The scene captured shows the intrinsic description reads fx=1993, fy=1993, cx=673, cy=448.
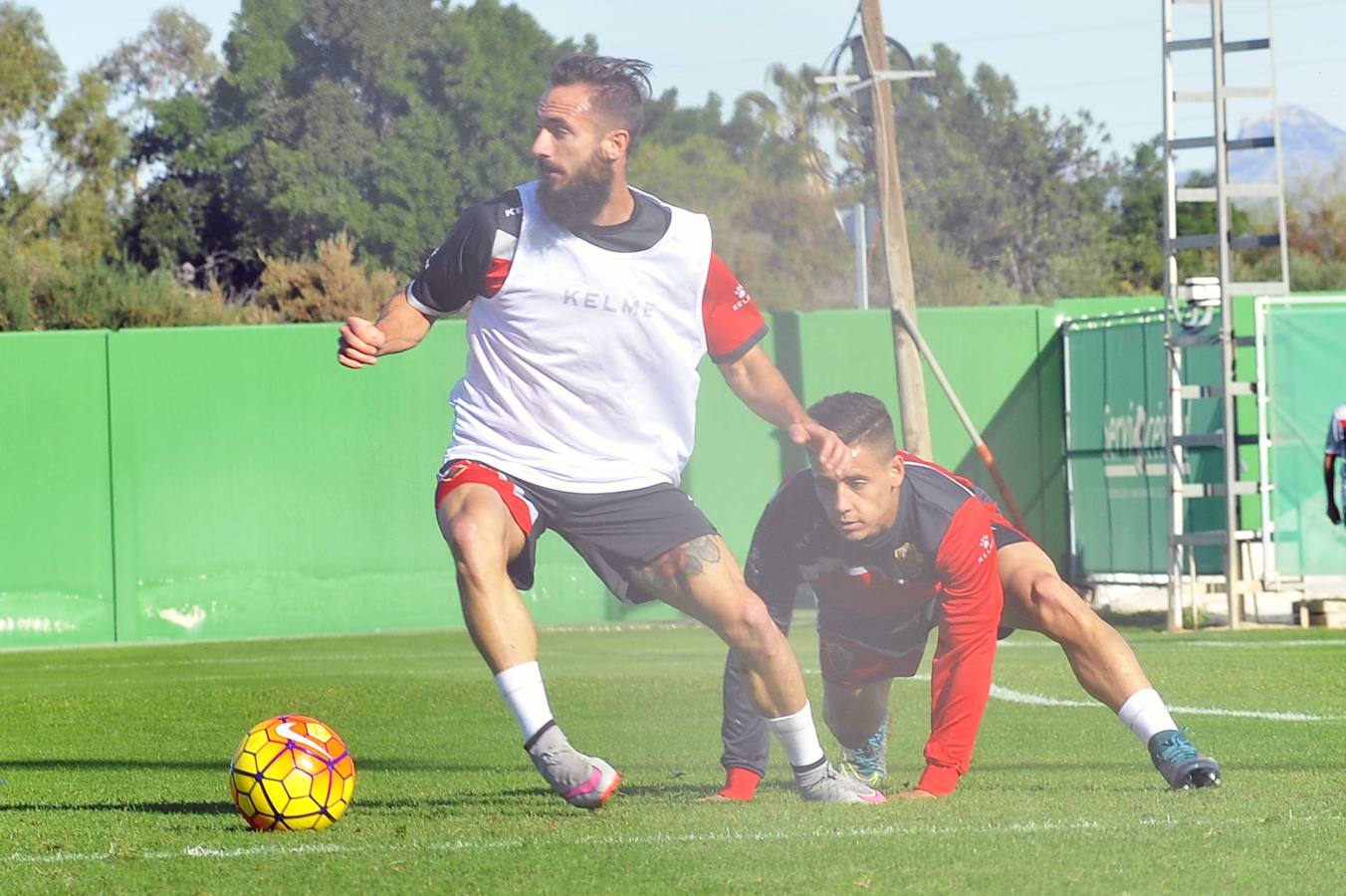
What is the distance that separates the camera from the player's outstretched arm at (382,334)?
19.6 ft

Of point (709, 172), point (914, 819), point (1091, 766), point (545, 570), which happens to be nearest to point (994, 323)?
point (545, 570)

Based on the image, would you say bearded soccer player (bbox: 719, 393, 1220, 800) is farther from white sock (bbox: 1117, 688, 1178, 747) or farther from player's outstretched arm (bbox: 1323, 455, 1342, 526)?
player's outstretched arm (bbox: 1323, 455, 1342, 526)

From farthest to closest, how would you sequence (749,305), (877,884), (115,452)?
(115,452), (749,305), (877,884)

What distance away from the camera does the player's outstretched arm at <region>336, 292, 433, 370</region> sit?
19.6ft

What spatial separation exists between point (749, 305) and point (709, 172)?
38184 mm

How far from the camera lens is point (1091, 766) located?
721cm

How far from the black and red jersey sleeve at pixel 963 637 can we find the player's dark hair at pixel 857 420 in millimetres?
348

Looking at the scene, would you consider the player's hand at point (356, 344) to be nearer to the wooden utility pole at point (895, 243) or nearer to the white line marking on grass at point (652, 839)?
the white line marking on grass at point (652, 839)

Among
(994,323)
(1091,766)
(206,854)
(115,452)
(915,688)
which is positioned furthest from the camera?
(994,323)

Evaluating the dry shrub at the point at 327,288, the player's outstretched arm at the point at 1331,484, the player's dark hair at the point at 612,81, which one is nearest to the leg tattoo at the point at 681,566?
the player's dark hair at the point at 612,81

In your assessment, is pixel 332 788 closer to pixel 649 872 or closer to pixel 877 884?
pixel 649 872

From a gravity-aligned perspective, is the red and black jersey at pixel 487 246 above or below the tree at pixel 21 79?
below

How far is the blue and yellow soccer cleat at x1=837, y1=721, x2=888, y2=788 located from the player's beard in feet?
6.69

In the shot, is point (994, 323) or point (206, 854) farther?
point (994, 323)
